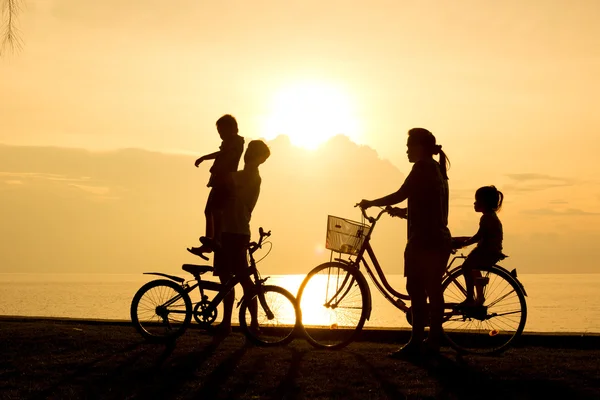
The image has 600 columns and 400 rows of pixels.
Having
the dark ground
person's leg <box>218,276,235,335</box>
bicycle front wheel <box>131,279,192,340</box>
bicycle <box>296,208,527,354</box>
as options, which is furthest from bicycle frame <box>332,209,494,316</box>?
bicycle front wheel <box>131,279,192,340</box>

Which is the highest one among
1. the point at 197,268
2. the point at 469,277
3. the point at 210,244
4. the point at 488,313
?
the point at 210,244

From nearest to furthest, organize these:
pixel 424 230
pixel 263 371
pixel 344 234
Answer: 1. pixel 263 371
2. pixel 424 230
3. pixel 344 234

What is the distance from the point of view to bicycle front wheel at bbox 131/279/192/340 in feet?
28.8

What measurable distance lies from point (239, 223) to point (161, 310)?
4.75ft

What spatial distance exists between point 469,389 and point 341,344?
2433 millimetres

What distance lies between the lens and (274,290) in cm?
849

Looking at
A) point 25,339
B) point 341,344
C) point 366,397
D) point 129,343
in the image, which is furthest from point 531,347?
point 25,339

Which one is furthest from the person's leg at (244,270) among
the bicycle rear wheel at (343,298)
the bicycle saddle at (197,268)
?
the bicycle rear wheel at (343,298)

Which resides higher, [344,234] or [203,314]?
[344,234]

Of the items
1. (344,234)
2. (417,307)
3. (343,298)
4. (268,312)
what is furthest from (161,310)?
(417,307)

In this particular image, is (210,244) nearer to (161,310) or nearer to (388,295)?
(161,310)

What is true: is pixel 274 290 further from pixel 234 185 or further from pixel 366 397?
pixel 366 397

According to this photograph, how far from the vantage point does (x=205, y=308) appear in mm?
8711

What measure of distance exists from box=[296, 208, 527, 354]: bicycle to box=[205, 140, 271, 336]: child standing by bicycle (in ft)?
2.65
